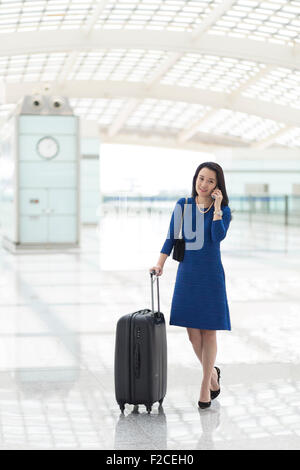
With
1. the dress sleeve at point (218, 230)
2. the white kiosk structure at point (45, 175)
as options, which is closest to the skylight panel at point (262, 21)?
the white kiosk structure at point (45, 175)

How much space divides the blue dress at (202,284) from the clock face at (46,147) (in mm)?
14381

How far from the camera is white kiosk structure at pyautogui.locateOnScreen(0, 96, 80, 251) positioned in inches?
729

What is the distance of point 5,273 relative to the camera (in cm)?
1326

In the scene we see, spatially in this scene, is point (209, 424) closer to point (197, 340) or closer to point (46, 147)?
point (197, 340)

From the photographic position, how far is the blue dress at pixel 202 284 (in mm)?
4578

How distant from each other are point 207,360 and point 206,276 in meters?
0.58

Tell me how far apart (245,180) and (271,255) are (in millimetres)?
26182

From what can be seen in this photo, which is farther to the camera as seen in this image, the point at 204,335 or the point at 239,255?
the point at 239,255

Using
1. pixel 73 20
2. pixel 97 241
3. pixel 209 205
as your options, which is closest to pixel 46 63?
pixel 73 20

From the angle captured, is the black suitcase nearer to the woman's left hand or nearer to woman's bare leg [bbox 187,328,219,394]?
woman's bare leg [bbox 187,328,219,394]

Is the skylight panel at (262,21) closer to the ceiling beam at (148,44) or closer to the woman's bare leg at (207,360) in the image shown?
the ceiling beam at (148,44)

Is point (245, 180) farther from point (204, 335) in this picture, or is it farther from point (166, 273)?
point (204, 335)

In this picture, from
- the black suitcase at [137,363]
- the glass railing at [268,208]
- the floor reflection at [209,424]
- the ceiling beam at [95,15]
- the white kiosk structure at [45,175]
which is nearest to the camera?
the floor reflection at [209,424]

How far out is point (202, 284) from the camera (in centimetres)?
459
